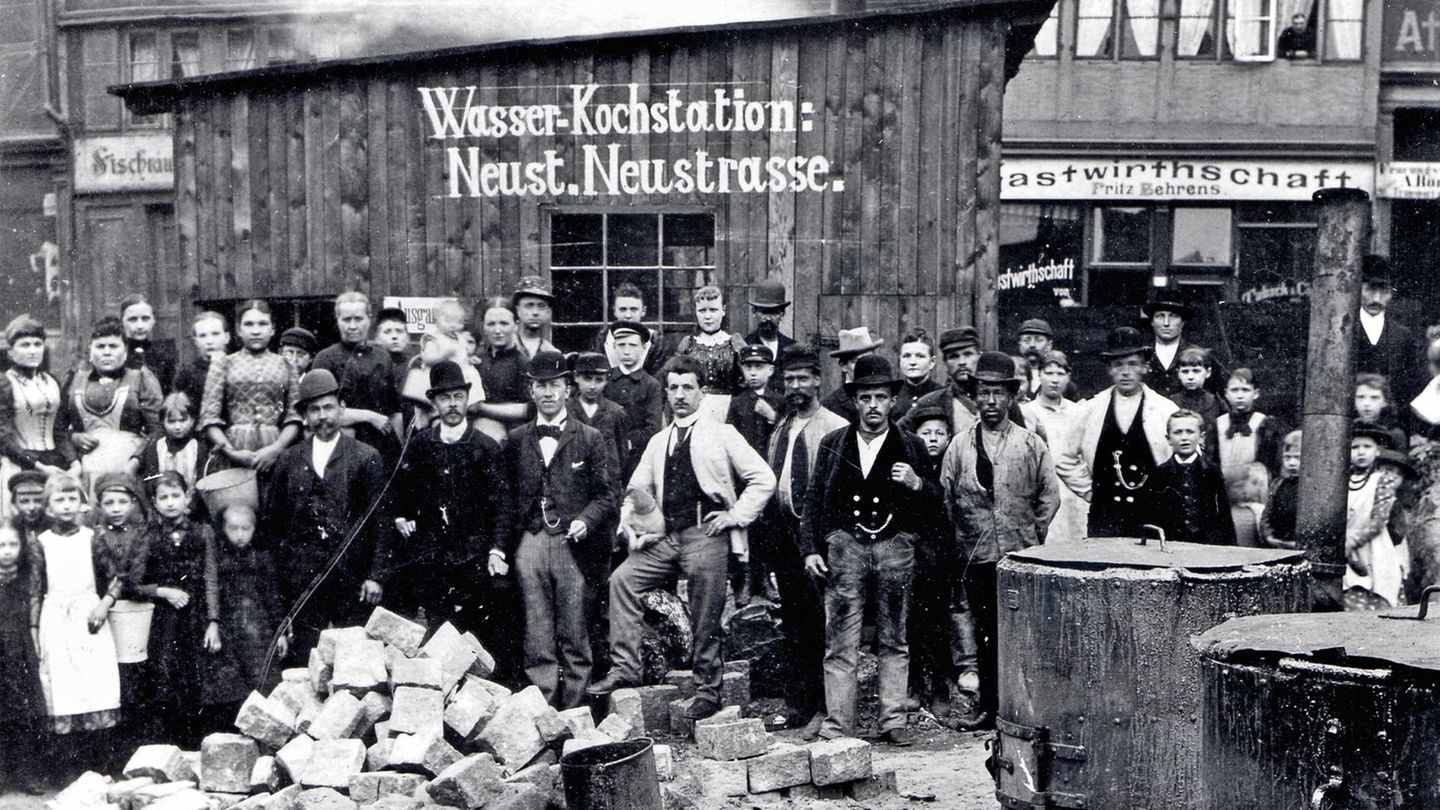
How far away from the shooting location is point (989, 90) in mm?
10742

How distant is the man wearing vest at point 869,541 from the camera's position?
7.81 m

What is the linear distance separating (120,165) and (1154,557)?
19272 millimetres

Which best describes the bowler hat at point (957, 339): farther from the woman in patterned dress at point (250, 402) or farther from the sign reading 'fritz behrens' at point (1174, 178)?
the sign reading 'fritz behrens' at point (1174, 178)

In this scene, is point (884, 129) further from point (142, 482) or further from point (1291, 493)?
point (142, 482)

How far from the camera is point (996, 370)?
805 centimetres

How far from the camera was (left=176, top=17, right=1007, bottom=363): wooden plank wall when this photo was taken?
10.7m

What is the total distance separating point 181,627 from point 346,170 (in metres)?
4.66

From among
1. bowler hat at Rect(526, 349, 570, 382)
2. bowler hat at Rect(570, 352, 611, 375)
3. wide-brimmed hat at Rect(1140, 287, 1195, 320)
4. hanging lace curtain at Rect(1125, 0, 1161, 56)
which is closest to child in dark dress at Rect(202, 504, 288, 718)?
bowler hat at Rect(526, 349, 570, 382)

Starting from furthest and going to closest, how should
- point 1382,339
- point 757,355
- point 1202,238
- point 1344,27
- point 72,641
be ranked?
1. point 1344,27
2. point 1202,238
3. point 1382,339
4. point 757,355
5. point 72,641

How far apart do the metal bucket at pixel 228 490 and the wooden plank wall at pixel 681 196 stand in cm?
335

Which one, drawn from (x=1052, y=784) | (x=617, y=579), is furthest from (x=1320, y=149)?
(x=1052, y=784)

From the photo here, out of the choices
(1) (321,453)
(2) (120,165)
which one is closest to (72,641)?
(1) (321,453)

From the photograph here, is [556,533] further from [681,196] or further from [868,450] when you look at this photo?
[681,196]

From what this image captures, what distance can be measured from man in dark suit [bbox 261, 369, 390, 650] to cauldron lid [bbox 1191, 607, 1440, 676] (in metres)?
5.18
